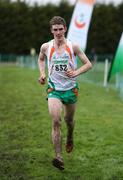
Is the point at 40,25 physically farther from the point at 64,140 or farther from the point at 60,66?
the point at 60,66

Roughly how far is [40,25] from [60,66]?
60.5 metres

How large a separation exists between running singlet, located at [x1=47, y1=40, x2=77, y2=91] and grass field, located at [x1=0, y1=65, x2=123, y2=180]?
1.21 m

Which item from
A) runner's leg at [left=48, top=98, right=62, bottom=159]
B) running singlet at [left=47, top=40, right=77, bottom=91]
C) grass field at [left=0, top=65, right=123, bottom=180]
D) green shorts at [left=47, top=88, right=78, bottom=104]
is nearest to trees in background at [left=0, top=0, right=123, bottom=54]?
grass field at [left=0, top=65, right=123, bottom=180]

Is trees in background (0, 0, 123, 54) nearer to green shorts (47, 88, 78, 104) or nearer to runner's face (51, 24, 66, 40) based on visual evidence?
green shorts (47, 88, 78, 104)

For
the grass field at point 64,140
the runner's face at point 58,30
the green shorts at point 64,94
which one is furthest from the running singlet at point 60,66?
the grass field at point 64,140

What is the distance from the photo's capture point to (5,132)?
11984 mm

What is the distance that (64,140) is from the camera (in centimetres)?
1099

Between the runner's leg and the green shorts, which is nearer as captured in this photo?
the runner's leg

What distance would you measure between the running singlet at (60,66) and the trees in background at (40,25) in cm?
5842

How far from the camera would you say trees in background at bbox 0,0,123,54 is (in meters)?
67.1

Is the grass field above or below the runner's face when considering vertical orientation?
below

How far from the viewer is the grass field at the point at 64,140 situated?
8.21 m

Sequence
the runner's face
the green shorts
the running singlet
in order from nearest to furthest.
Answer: the runner's face
the running singlet
the green shorts

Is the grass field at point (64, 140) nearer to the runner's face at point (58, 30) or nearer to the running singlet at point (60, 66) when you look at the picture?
the running singlet at point (60, 66)
